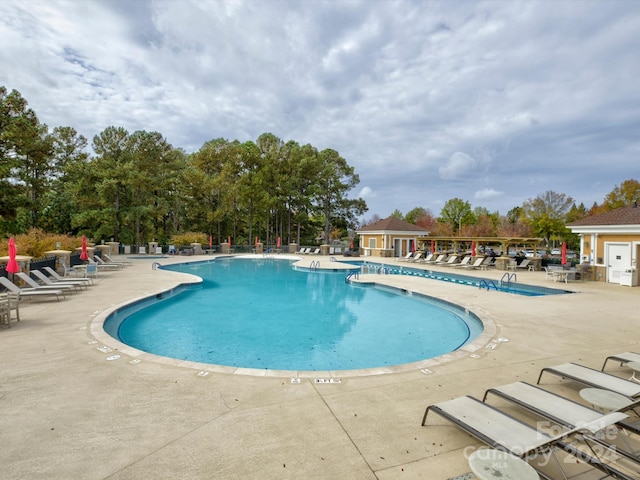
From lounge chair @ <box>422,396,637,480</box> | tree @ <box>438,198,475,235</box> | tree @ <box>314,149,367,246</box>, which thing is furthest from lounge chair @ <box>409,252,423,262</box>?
tree @ <box>438,198,475,235</box>

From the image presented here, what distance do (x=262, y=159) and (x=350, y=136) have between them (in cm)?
1059

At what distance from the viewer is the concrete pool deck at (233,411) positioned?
2.75 metres

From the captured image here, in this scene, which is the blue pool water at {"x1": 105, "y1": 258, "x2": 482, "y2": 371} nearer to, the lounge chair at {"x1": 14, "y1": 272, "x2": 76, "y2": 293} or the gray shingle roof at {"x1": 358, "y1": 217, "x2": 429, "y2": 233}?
the lounge chair at {"x1": 14, "y1": 272, "x2": 76, "y2": 293}

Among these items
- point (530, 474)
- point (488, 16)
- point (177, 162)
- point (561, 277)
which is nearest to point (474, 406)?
point (530, 474)

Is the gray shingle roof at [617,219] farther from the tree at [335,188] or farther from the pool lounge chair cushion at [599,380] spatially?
the tree at [335,188]

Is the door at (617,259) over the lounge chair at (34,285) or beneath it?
over

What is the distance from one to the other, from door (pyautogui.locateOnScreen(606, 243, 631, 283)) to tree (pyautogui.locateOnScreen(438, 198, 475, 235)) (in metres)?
36.0

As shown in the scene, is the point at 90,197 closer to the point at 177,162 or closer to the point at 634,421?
the point at 177,162

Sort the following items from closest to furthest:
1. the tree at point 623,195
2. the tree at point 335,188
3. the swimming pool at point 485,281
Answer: the swimming pool at point 485,281
the tree at point 623,195
the tree at point 335,188

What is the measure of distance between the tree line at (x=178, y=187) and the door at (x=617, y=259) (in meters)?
25.5

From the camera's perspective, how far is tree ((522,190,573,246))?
40.8 meters

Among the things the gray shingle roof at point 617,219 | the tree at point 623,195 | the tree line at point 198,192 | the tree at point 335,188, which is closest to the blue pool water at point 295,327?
the gray shingle roof at point 617,219

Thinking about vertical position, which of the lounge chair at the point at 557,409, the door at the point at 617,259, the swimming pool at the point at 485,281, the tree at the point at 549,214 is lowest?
the swimming pool at the point at 485,281

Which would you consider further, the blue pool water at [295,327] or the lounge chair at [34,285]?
the lounge chair at [34,285]
